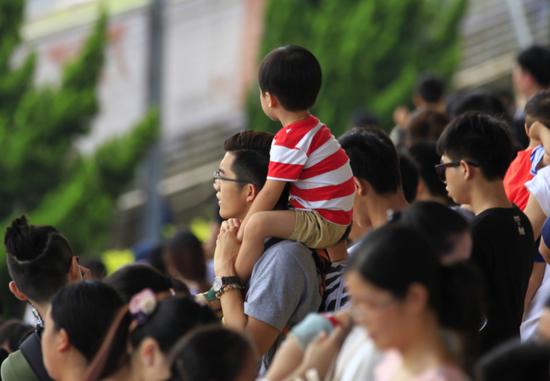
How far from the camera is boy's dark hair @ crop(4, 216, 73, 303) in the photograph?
5.18 meters

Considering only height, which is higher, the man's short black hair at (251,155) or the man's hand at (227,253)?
the man's short black hair at (251,155)

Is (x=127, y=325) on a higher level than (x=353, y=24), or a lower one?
higher

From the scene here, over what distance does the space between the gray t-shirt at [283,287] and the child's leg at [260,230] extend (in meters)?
0.03

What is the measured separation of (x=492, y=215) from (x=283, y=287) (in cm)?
88

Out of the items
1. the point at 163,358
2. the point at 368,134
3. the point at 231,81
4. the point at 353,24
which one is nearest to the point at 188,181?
the point at 231,81

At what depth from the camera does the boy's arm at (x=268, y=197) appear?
499cm

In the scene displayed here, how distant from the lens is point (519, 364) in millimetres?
3432

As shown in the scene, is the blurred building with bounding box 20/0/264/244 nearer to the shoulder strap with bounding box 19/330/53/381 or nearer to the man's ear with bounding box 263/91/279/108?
the man's ear with bounding box 263/91/279/108

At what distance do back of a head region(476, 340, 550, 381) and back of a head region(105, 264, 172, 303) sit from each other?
1988mm

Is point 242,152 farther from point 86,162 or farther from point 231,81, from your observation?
point 231,81

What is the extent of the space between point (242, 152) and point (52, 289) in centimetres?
93

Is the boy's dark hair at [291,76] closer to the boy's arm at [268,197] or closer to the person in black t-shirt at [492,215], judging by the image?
the boy's arm at [268,197]

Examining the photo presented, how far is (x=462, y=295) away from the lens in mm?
3742

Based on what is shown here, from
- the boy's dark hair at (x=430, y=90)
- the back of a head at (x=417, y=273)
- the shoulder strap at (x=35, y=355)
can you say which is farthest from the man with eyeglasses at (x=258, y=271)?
the boy's dark hair at (x=430, y=90)
